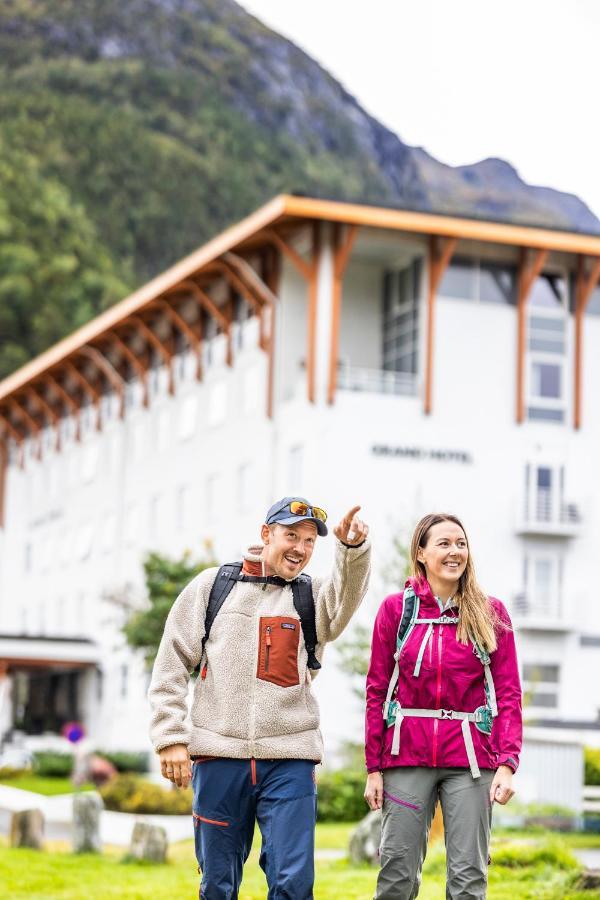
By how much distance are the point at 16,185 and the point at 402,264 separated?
236ft

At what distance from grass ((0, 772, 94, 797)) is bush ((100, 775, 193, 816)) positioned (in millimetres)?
6501

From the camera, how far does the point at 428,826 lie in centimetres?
687

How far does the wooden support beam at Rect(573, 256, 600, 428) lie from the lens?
1700 inches

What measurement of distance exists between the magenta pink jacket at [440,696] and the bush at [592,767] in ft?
53.6

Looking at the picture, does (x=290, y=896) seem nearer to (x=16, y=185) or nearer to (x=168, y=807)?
(x=168, y=807)

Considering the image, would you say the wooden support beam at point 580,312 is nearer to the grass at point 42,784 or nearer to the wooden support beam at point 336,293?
the wooden support beam at point 336,293

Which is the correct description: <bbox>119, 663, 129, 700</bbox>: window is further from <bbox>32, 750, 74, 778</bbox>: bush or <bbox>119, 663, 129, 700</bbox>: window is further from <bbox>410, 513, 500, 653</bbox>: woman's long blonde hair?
<bbox>410, 513, 500, 653</bbox>: woman's long blonde hair

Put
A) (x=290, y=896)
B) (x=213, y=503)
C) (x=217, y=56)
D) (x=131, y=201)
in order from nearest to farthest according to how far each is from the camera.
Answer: (x=290, y=896) → (x=213, y=503) → (x=131, y=201) → (x=217, y=56)

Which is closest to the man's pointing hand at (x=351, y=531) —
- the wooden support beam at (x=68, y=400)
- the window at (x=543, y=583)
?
→ the window at (x=543, y=583)

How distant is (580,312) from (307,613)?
37.5 meters

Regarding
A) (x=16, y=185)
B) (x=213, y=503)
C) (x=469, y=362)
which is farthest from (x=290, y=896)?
(x=16, y=185)

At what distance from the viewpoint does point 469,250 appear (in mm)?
42656

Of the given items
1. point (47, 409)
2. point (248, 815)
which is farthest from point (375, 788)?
point (47, 409)

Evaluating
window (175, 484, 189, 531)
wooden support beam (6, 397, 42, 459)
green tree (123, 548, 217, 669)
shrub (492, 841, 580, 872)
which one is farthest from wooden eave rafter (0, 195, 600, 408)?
shrub (492, 841, 580, 872)
